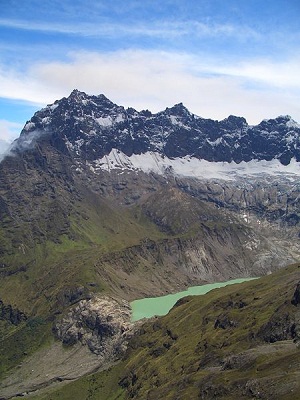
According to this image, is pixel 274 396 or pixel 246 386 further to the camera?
pixel 246 386

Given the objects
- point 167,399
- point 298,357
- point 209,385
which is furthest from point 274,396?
point 167,399

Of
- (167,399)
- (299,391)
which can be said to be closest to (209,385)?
(167,399)

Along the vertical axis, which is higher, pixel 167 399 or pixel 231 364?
pixel 231 364

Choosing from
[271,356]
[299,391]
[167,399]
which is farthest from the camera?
[167,399]

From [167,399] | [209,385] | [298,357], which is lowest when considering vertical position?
[167,399]

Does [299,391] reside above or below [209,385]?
above

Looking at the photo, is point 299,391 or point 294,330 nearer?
point 299,391

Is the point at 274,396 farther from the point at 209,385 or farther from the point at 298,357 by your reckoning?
the point at 209,385

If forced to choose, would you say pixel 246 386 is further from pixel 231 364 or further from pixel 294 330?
pixel 294 330

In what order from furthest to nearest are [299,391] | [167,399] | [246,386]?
[167,399] < [246,386] < [299,391]
